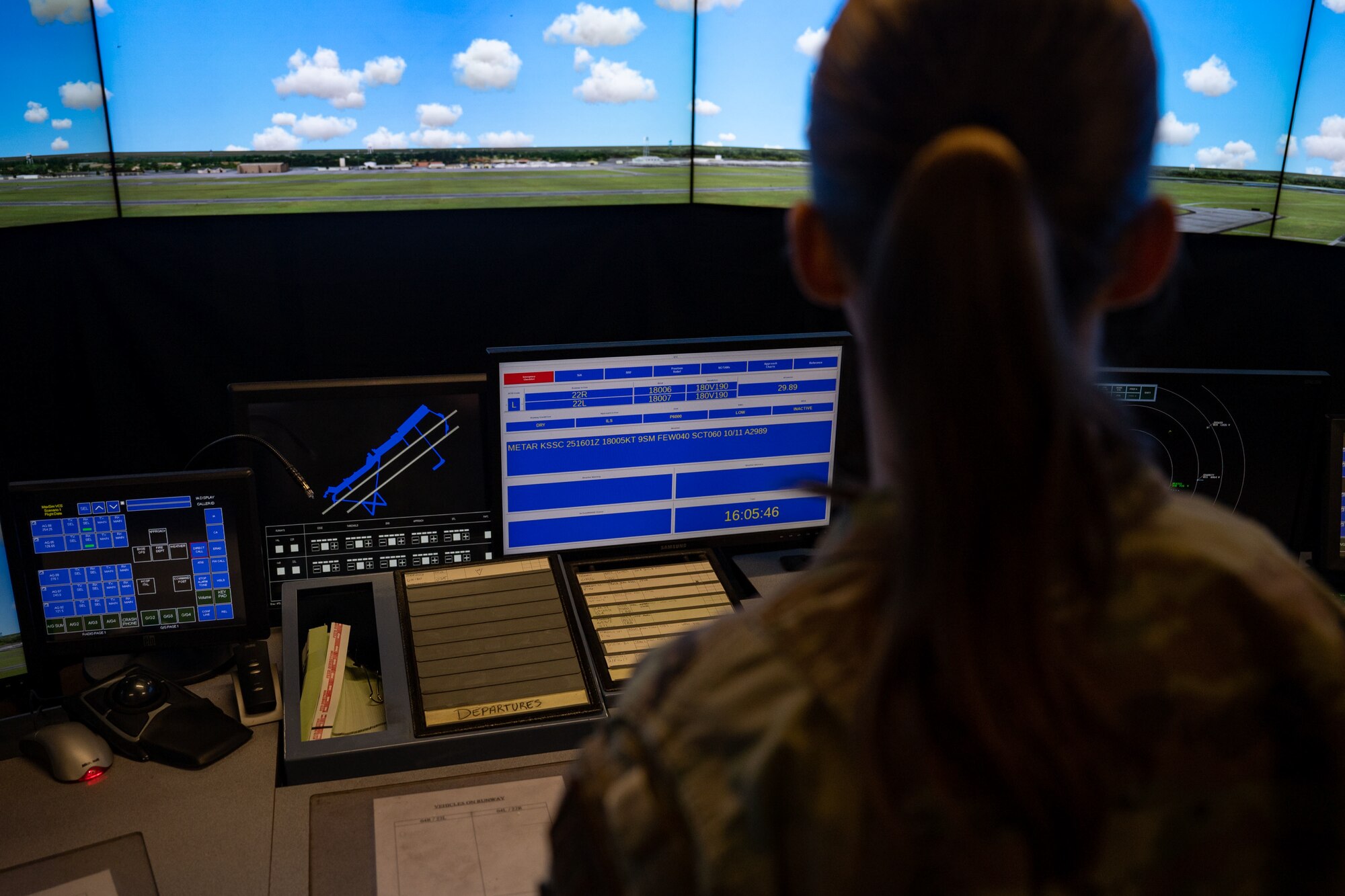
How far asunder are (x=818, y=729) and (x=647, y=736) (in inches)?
3.5

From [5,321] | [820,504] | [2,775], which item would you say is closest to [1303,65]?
[820,504]

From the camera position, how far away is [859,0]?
0.48 metres

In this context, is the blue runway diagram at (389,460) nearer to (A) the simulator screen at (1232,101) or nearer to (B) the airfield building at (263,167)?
(B) the airfield building at (263,167)

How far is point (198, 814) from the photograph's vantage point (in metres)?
1.23

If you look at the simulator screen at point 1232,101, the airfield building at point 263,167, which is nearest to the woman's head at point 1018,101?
the simulator screen at point 1232,101

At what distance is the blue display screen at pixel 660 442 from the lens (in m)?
→ 1.49

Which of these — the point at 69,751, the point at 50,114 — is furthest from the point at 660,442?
the point at 50,114

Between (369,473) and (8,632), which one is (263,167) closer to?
(369,473)

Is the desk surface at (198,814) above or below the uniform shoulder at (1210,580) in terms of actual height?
below

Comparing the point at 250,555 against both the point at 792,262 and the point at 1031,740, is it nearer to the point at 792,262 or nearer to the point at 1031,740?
the point at 792,262

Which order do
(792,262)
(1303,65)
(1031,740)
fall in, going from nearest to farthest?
1. (1031,740)
2. (792,262)
3. (1303,65)

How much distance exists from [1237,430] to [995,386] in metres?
1.43

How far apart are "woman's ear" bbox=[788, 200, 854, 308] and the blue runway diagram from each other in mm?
1023

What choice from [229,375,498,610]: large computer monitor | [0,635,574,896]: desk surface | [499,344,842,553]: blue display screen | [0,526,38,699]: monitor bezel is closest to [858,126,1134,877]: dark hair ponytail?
[0,635,574,896]: desk surface
